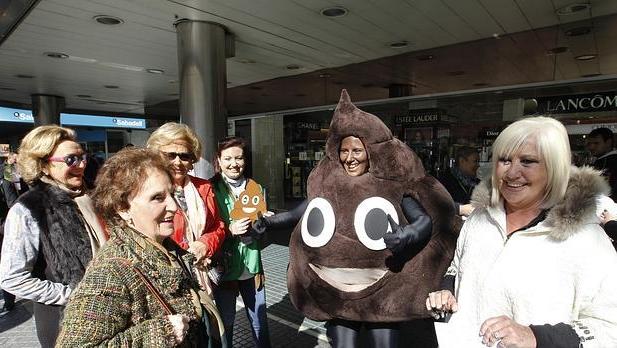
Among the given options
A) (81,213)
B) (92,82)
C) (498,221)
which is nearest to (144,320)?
(81,213)

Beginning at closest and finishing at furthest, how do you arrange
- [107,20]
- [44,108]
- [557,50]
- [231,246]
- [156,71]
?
[231,246] → [107,20] → [557,50] → [156,71] → [44,108]

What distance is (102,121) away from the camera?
1622cm

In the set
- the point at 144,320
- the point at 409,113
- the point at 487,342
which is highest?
the point at 409,113

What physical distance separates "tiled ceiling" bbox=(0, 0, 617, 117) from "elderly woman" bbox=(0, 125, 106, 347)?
10.9ft

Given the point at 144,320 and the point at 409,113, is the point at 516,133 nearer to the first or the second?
the point at 144,320

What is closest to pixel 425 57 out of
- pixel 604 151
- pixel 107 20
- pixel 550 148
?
pixel 604 151

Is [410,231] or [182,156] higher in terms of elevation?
[182,156]

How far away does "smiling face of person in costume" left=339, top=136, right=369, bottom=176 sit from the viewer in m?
2.29

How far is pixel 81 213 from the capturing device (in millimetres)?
2086

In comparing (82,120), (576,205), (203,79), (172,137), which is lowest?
(576,205)

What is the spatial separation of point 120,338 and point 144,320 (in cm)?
10

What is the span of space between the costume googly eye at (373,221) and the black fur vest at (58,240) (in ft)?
4.92

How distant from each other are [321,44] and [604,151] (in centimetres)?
442

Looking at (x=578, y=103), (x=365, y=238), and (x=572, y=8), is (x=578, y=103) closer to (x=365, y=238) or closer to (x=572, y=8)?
(x=572, y=8)
